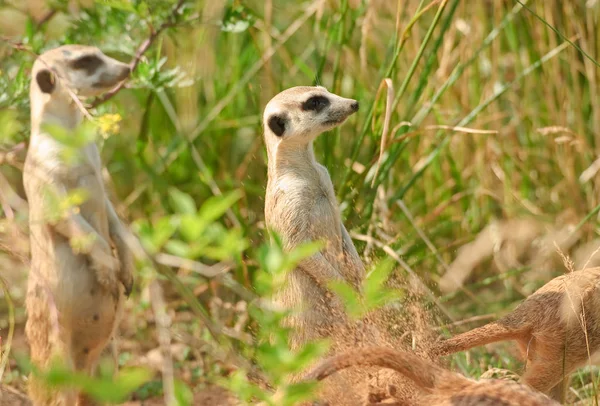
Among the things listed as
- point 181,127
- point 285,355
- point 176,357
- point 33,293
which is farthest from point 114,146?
point 285,355

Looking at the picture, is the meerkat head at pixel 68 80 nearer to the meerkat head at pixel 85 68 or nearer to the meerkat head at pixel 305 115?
the meerkat head at pixel 85 68

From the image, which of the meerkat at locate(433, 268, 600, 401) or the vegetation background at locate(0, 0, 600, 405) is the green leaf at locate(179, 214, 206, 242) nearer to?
the meerkat at locate(433, 268, 600, 401)

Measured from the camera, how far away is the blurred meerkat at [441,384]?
7.30 ft

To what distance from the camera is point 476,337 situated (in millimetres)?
2928

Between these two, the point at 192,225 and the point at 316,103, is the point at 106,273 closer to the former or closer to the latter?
the point at 316,103

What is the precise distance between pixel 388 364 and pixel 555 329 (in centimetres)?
97

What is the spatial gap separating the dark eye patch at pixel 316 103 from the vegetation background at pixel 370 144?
634mm

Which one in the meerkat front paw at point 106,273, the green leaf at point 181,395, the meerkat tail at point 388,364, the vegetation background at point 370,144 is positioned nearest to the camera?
the green leaf at point 181,395

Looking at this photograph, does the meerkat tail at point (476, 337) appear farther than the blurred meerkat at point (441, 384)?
Yes

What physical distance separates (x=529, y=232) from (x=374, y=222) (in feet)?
3.43

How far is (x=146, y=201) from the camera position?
17.1 ft

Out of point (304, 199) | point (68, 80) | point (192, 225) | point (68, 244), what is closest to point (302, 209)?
point (304, 199)

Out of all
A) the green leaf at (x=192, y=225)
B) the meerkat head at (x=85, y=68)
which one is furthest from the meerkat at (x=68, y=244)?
the green leaf at (x=192, y=225)

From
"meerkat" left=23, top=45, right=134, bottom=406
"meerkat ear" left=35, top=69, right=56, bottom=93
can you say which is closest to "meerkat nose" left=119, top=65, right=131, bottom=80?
"meerkat" left=23, top=45, right=134, bottom=406
